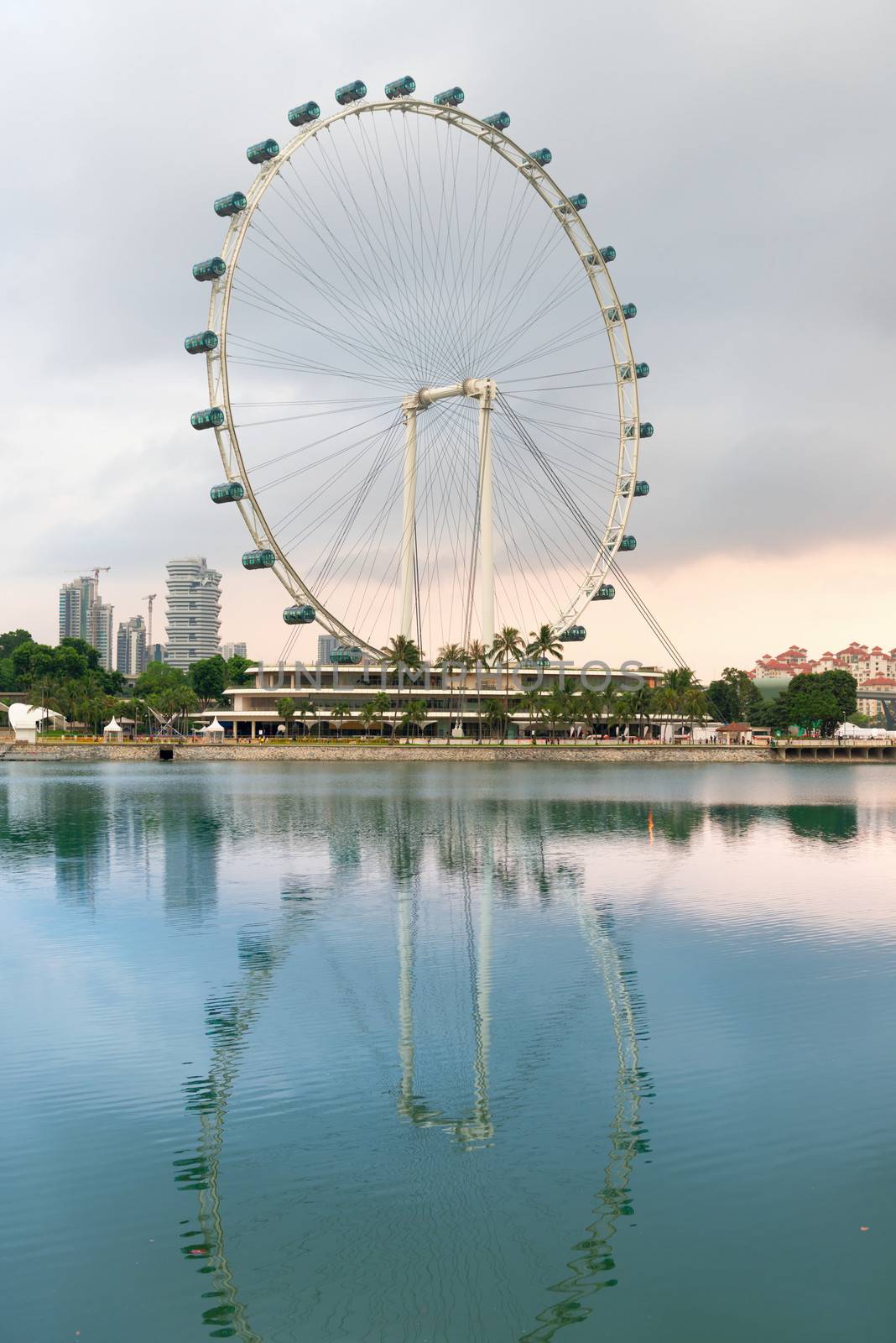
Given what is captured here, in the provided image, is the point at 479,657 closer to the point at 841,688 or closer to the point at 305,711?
the point at 305,711

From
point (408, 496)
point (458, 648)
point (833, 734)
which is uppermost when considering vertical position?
point (408, 496)

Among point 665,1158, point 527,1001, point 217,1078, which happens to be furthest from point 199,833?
point 665,1158

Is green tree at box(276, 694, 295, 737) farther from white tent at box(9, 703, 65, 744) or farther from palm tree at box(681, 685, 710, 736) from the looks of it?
palm tree at box(681, 685, 710, 736)

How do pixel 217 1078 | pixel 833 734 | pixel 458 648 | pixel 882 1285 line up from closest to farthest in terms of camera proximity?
pixel 882 1285 < pixel 217 1078 < pixel 458 648 < pixel 833 734

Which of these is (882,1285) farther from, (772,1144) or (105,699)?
(105,699)

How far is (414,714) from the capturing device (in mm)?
153250

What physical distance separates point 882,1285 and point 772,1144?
3.19 meters

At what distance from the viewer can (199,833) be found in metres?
48.8

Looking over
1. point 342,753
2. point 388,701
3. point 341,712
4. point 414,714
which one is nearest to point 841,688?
point 414,714

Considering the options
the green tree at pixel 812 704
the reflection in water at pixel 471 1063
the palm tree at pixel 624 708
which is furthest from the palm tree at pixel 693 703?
the reflection in water at pixel 471 1063

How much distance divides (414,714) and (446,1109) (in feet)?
455

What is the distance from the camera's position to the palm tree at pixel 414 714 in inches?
Result: 6019

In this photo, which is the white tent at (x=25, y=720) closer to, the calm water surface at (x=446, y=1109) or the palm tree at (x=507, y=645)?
the palm tree at (x=507, y=645)

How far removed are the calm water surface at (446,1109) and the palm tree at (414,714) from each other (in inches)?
4616
